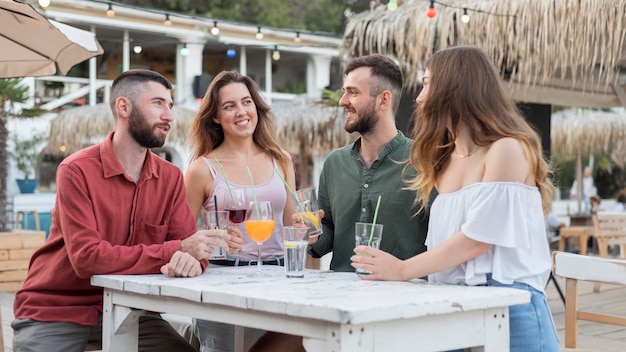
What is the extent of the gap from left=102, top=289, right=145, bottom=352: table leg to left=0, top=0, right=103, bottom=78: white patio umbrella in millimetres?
3099

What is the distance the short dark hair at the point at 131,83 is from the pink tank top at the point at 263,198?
21.7 inches

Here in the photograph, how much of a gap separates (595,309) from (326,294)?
577 cm

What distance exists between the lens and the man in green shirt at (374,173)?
132 inches

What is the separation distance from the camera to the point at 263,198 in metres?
3.71

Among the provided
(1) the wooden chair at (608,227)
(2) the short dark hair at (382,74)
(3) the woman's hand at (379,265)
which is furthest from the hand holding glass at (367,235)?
(1) the wooden chair at (608,227)

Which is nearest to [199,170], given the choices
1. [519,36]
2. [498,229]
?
[498,229]

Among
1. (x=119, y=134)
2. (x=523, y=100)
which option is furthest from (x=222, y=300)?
(x=523, y=100)

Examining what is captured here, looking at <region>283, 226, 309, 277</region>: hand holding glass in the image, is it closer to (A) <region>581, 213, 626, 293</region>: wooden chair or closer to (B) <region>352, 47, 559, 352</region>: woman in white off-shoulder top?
(B) <region>352, 47, 559, 352</region>: woman in white off-shoulder top

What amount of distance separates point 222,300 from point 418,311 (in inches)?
22.7

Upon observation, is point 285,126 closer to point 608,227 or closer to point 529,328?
point 608,227

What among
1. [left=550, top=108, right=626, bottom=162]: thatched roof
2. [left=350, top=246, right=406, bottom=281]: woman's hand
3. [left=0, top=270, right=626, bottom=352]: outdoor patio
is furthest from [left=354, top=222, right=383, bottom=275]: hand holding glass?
[left=550, top=108, right=626, bottom=162]: thatched roof

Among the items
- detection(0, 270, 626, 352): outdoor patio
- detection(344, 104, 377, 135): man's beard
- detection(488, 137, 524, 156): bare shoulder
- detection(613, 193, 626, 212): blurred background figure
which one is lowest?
detection(0, 270, 626, 352): outdoor patio

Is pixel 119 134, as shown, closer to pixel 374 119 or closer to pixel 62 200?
pixel 62 200

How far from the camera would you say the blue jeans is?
2.57 meters
